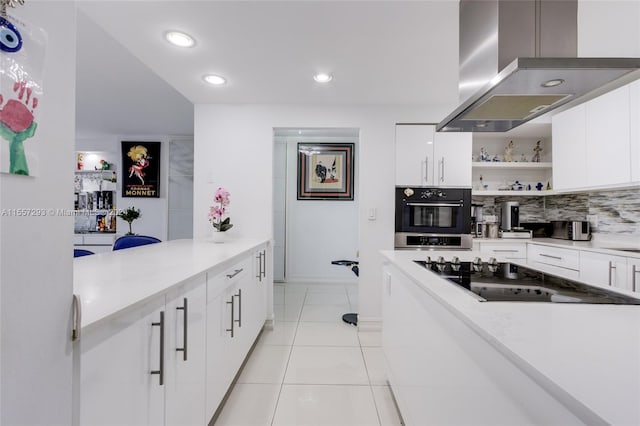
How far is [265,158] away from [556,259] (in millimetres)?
3098

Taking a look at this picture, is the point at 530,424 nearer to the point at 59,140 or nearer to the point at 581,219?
the point at 59,140

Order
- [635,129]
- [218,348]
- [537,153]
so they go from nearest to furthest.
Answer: [218,348] → [635,129] → [537,153]

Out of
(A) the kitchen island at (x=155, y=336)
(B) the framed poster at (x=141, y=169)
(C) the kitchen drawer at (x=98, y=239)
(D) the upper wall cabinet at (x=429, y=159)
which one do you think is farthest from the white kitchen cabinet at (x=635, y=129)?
(C) the kitchen drawer at (x=98, y=239)

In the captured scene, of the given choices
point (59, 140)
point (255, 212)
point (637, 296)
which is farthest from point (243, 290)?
point (637, 296)

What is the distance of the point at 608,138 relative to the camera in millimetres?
2613

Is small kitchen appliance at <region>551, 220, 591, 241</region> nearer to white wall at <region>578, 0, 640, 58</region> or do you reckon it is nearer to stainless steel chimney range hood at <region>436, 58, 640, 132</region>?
white wall at <region>578, 0, 640, 58</region>

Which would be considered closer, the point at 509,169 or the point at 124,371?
the point at 124,371

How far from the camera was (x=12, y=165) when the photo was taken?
0.50 metres

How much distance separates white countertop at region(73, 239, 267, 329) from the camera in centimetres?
83

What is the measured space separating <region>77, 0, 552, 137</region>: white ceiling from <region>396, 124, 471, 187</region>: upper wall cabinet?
0.34 metres

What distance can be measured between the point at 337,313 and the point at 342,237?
5.04 ft

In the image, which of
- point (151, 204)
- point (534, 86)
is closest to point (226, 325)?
point (534, 86)

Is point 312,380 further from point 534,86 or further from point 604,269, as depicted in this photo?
point 604,269

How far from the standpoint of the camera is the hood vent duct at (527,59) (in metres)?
1.14
